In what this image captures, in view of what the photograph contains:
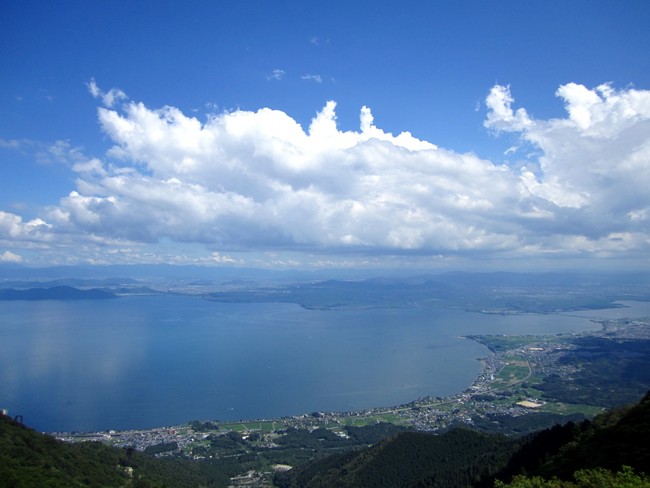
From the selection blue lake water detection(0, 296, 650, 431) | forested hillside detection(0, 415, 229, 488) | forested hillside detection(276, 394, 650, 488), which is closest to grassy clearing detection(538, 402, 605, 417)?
blue lake water detection(0, 296, 650, 431)

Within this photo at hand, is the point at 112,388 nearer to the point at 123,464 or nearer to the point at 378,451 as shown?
the point at 123,464

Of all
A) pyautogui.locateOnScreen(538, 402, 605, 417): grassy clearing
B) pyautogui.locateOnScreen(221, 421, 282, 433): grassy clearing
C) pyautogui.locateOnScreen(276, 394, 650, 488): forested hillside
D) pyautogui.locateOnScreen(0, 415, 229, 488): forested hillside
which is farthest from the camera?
pyautogui.locateOnScreen(538, 402, 605, 417): grassy clearing

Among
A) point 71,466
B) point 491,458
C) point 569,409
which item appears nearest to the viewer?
point 71,466

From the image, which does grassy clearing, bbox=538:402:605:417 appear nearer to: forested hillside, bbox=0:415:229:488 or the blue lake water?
the blue lake water

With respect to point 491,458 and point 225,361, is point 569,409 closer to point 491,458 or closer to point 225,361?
point 491,458

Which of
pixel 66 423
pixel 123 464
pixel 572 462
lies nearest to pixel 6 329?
pixel 66 423

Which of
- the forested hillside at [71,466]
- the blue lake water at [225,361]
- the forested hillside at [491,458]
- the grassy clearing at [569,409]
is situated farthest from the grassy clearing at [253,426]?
the grassy clearing at [569,409]

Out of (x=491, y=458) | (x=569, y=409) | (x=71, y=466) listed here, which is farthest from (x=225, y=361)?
(x=491, y=458)

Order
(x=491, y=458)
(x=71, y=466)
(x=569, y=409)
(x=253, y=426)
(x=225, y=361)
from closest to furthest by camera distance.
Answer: (x=71, y=466) < (x=491, y=458) < (x=253, y=426) < (x=569, y=409) < (x=225, y=361)
